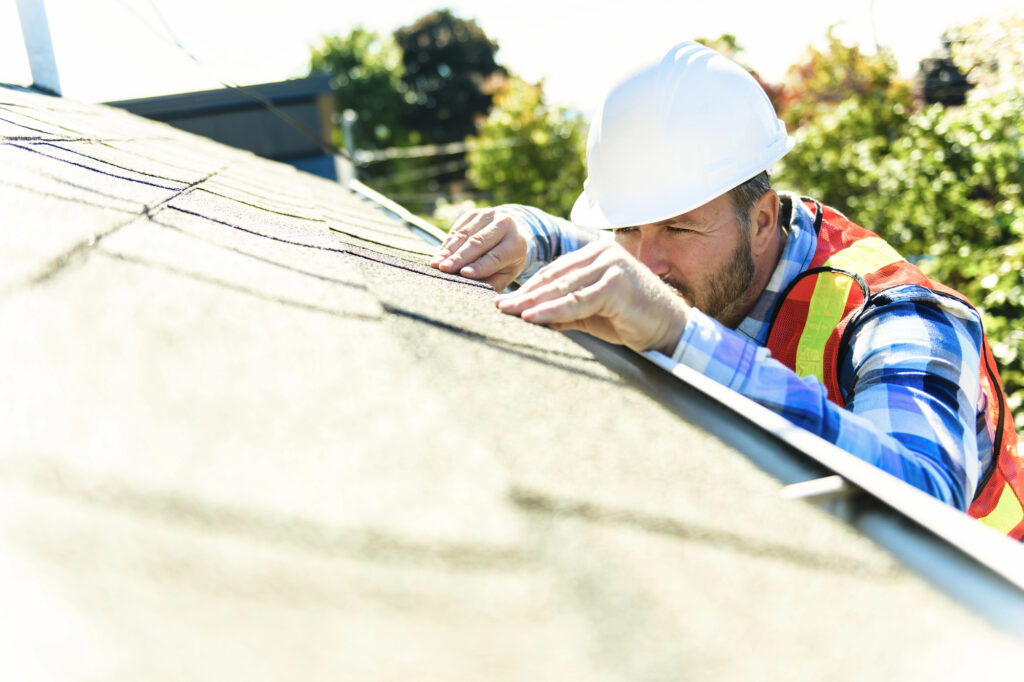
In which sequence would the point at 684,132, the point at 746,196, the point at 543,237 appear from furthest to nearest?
the point at 543,237
the point at 746,196
the point at 684,132

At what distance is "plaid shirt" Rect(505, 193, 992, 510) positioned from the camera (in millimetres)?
1459

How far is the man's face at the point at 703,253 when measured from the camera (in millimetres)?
Answer: 2461

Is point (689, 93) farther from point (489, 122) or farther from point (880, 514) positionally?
point (489, 122)

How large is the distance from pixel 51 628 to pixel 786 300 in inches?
91.4

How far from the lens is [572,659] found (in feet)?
1.91

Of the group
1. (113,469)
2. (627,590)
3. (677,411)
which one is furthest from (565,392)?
(113,469)

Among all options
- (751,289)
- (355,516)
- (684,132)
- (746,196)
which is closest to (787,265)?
Result: (751,289)

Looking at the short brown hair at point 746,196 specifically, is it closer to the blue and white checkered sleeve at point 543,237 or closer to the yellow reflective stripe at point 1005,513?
the blue and white checkered sleeve at point 543,237

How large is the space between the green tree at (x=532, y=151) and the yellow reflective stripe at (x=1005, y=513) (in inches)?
517

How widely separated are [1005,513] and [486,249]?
5.67 ft

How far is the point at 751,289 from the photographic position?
2623mm

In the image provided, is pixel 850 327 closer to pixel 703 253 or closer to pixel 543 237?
pixel 703 253

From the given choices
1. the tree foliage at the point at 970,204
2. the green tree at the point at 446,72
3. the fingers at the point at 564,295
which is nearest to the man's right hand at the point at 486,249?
the fingers at the point at 564,295

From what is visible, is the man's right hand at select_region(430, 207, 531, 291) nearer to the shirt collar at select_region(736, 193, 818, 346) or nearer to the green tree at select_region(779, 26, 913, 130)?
the shirt collar at select_region(736, 193, 818, 346)
